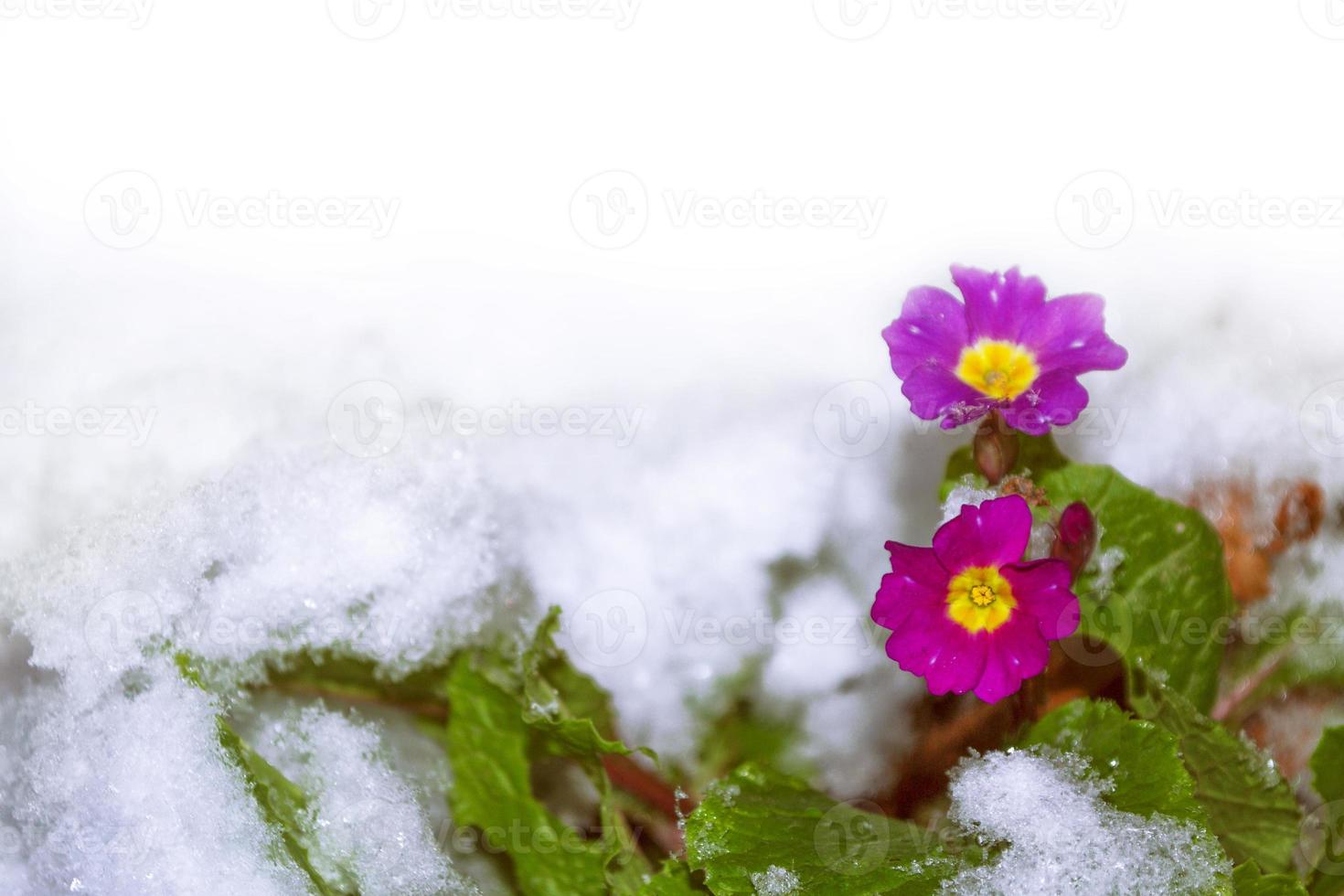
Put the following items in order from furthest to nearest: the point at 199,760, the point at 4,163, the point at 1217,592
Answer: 1. the point at 4,163
2. the point at 1217,592
3. the point at 199,760

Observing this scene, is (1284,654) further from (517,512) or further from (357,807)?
(357,807)

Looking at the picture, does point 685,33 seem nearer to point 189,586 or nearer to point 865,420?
point 865,420

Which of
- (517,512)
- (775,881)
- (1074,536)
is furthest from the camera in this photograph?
(517,512)

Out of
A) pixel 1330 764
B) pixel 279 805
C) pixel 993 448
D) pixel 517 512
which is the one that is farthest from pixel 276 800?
pixel 1330 764

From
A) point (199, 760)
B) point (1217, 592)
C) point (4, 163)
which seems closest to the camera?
point (199, 760)

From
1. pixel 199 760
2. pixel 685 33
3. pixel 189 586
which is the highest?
pixel 685 33

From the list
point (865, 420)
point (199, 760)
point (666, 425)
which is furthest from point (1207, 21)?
point (199, 760)
